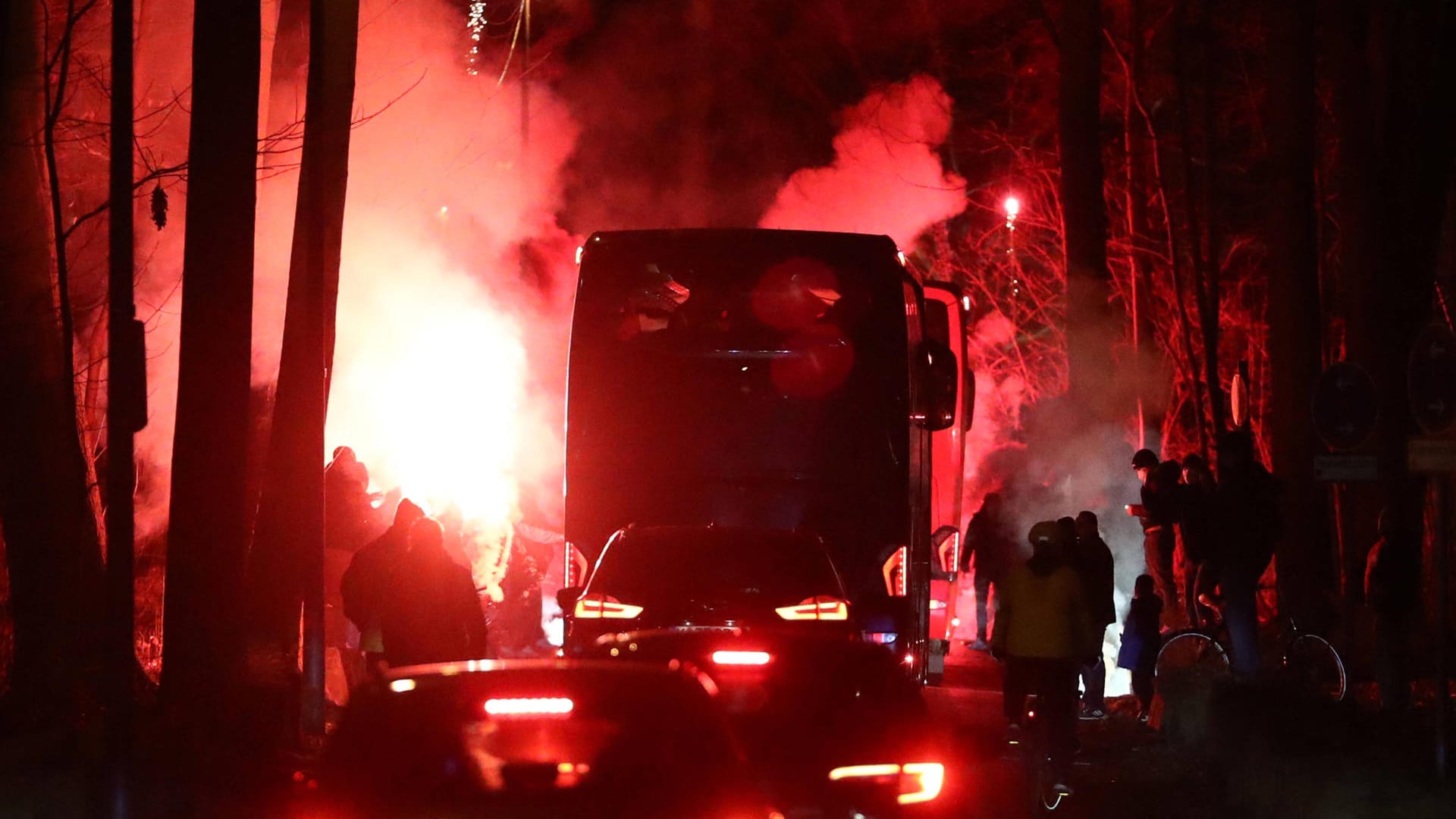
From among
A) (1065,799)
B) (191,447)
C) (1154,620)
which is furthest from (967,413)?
(191,447)

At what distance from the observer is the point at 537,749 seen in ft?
17.1

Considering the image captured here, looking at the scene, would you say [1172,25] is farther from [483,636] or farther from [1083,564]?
[483,636]

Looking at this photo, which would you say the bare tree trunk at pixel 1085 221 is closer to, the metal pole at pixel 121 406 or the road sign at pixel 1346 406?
the road sign at pixel 1346 406

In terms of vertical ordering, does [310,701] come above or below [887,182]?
below

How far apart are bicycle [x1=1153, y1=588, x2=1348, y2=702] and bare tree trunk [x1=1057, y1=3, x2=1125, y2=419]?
21.6ft

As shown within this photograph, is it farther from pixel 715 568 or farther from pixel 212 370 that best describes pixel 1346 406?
pixel 212 370

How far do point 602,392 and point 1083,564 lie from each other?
12.5 feet

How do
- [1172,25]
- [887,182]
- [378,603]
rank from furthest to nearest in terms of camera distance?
[887,182], [1172,25], [378,603]

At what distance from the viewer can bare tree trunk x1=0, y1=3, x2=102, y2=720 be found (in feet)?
42.8

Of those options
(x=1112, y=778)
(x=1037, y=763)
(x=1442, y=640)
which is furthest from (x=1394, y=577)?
(x=1037, y=763)

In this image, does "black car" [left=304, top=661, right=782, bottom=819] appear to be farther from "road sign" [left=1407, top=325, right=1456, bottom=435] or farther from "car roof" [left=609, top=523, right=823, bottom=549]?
"road sign" [left=1407, top=325, right=1456, bottom=435]

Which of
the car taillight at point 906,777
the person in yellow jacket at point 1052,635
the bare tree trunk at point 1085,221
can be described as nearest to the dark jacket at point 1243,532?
the person in yellow jacket at point 1052,635

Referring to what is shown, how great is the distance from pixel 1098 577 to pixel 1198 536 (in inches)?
47.9

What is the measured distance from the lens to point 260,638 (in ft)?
48.2
